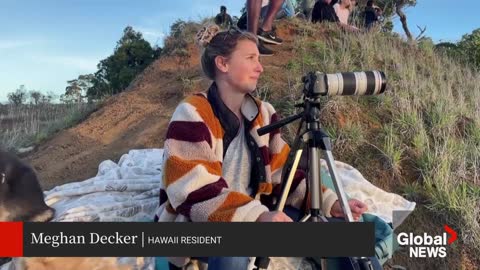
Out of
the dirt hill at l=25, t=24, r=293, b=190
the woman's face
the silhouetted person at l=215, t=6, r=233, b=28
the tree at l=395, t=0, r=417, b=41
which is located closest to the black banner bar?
the woman's face

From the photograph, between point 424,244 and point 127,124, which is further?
point 127,124

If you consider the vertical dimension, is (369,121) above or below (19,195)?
above

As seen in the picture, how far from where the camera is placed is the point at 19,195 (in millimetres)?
3246

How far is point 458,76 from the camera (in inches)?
279

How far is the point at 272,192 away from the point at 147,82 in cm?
522

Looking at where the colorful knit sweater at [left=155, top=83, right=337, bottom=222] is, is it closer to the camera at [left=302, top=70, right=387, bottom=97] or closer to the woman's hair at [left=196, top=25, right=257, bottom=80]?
the woman's hair at [left=196, top=25, right=257, bottom=80]

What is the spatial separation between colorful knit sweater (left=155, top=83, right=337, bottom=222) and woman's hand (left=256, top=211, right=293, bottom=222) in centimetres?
3

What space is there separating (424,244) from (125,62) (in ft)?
29.1

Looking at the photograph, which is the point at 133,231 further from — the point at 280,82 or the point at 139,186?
the point at 280,82

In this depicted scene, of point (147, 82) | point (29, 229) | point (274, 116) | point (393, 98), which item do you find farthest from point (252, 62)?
point (147, 82)

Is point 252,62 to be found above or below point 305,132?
above

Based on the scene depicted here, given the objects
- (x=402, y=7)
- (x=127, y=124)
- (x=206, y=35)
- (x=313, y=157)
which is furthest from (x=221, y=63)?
(x=402, y=7)

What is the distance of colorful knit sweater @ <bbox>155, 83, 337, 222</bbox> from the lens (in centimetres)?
214

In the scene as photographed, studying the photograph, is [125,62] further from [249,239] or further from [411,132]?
[249,239]
